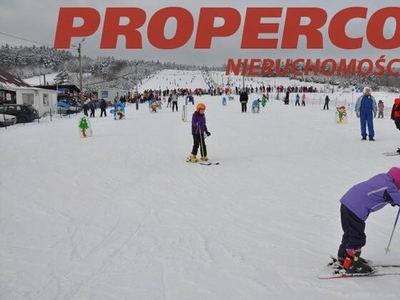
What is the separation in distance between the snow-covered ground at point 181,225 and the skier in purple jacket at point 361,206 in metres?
0.24

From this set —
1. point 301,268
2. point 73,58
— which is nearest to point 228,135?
point 301,268

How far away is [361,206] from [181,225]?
2.76m

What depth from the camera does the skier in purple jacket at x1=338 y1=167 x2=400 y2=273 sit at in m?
3.84

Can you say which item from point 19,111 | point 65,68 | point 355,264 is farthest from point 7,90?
point 65,68

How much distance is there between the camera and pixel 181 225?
5914mm

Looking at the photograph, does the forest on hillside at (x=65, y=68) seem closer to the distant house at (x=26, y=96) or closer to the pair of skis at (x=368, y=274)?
the distant house at (x=26, y=96)

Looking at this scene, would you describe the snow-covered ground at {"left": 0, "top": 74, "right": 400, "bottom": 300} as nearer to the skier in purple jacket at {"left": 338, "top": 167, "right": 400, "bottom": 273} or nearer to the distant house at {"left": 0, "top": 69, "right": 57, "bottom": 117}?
the skier in purple jacket at {"left": 338, "top": 167, "right": 400, "bottom": 273}

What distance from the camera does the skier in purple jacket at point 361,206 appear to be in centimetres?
384

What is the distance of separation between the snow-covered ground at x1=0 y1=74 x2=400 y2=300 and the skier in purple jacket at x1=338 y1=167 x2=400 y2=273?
24cm

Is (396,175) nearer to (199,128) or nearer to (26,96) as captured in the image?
(199,128)

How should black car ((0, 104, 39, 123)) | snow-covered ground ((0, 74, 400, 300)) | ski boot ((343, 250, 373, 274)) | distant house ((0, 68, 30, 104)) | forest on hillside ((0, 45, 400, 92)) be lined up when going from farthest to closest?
forest on hillside ((0, 45, 400, 92)) < distant house ((0, 68, 30, 104)) < black car ((0, 104, 39, 123)) < ski boot ((343, 250, 373, 274)) < snow-covered ground ((0, 74, 400, 300))

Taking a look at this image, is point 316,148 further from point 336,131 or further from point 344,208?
point 344,208

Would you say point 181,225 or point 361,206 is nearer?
point 361,206

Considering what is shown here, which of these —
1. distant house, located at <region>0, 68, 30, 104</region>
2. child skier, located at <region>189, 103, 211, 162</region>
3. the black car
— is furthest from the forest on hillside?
child skier, located at <region>189, 103, 211, 162</region>
